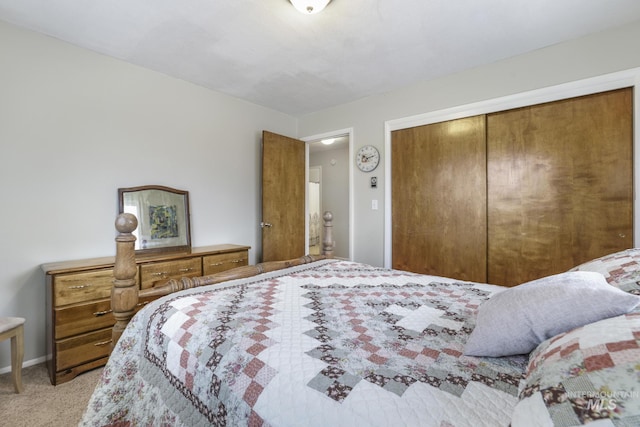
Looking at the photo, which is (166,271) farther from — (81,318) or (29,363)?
(29,363)

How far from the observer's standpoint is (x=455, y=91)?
2906 mm

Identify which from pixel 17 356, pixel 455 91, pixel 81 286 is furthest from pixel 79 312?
pixel 455 91

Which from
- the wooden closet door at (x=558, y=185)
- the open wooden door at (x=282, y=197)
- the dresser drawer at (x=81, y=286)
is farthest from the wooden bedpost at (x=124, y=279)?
the wooden closet door at (x=558, y=185)

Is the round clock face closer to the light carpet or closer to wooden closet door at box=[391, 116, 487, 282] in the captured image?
wooden closet door at box=[391, 116, 487, 282]

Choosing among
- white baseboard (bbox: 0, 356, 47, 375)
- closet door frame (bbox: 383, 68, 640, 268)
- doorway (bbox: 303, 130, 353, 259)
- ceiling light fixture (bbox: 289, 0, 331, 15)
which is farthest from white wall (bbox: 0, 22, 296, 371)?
doorway (bbox: 303, 130, 353, 259)

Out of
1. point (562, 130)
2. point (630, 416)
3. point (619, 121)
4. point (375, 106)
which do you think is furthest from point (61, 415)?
point (619, 121)

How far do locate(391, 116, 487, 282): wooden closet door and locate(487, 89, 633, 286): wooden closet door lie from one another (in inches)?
4.3

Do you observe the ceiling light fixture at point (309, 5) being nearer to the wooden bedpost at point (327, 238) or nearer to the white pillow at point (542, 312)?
the wooden bedpost at point (327, 238)

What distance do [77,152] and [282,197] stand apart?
2060 mm

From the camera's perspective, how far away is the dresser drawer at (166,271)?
2.41m

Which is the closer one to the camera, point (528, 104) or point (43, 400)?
point (43, 400)

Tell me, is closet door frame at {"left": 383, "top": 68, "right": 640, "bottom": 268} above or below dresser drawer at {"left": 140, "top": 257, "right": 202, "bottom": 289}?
above

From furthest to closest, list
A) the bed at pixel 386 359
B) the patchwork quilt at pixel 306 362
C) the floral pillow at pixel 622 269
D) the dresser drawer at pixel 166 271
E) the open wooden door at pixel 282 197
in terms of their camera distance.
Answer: the open wooden door at pixel 282 197 → the dresser drawer at pixel 166 271 → the floral pillow at pixel 622 269 → the patchwork quilt at pixel 306 362 → the bed at pixel 386 359

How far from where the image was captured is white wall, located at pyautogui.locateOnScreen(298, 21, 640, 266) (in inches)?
87.4
